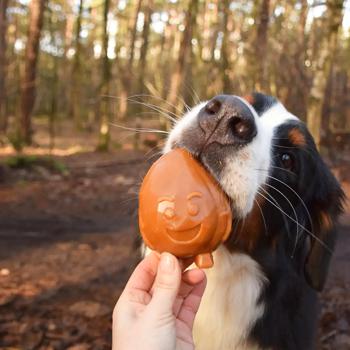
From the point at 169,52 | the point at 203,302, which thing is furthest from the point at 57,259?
the point at 169,52

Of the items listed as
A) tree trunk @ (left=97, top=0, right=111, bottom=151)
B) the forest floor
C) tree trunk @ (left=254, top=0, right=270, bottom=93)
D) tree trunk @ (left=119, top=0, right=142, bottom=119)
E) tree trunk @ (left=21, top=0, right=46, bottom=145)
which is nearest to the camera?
the forest floor

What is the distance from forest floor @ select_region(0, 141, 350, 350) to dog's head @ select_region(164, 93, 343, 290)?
3.69 ft

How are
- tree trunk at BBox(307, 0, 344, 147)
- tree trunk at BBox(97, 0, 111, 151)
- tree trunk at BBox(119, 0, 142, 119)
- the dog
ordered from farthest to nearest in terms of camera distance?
tree trunk at BBox(119, 0, 142, 119) → tree trunk at BBox(97, 0, 111, 151) → tree trunk at BBox(307, 0, 344, 147) → the dog

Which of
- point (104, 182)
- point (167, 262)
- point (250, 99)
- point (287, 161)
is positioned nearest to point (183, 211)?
point (167, 262)

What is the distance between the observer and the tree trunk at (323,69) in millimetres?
10000

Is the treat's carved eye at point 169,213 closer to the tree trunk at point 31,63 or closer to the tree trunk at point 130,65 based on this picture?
the tree trunk at point 31,63

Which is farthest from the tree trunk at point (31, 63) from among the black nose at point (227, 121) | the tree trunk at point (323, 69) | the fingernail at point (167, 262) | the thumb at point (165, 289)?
the thumb at point (165, 289)

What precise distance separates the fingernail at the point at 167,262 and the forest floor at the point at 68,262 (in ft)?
5.16

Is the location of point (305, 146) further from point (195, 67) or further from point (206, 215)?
point (195, 67)

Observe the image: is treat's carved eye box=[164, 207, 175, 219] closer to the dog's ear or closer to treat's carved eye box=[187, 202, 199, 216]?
treat's carved eye box=[187, 202, 199, 216]

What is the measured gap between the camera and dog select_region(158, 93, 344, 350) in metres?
2.84

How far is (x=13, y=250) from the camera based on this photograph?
6531 millimetres

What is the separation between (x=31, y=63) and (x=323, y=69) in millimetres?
9492

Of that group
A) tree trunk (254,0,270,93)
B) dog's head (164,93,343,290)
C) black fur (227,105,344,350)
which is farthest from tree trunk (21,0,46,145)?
black fur (227,105,344,350)
